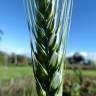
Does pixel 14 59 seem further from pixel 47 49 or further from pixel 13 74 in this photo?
pixel 13 74

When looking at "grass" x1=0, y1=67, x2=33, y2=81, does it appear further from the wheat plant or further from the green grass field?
the wheat plant

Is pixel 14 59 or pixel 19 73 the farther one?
pixel 19 73

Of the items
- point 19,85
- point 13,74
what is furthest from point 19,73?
point 19,85

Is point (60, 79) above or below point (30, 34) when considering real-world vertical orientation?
below

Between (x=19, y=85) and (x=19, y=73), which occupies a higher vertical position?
(x=19, y=85)

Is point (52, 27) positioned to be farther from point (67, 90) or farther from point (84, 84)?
point (84, 84)

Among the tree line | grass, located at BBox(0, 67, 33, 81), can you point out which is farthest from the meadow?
the tree line

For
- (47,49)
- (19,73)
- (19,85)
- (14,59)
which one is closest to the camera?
(47,49)

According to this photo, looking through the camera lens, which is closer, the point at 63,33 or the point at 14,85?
the point at 63,33

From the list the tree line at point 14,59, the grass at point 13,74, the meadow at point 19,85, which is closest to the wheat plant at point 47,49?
the meadow at point 19,85

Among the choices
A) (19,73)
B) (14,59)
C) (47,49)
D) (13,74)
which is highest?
(47,49)

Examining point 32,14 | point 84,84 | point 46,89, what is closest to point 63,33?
point 32,14
